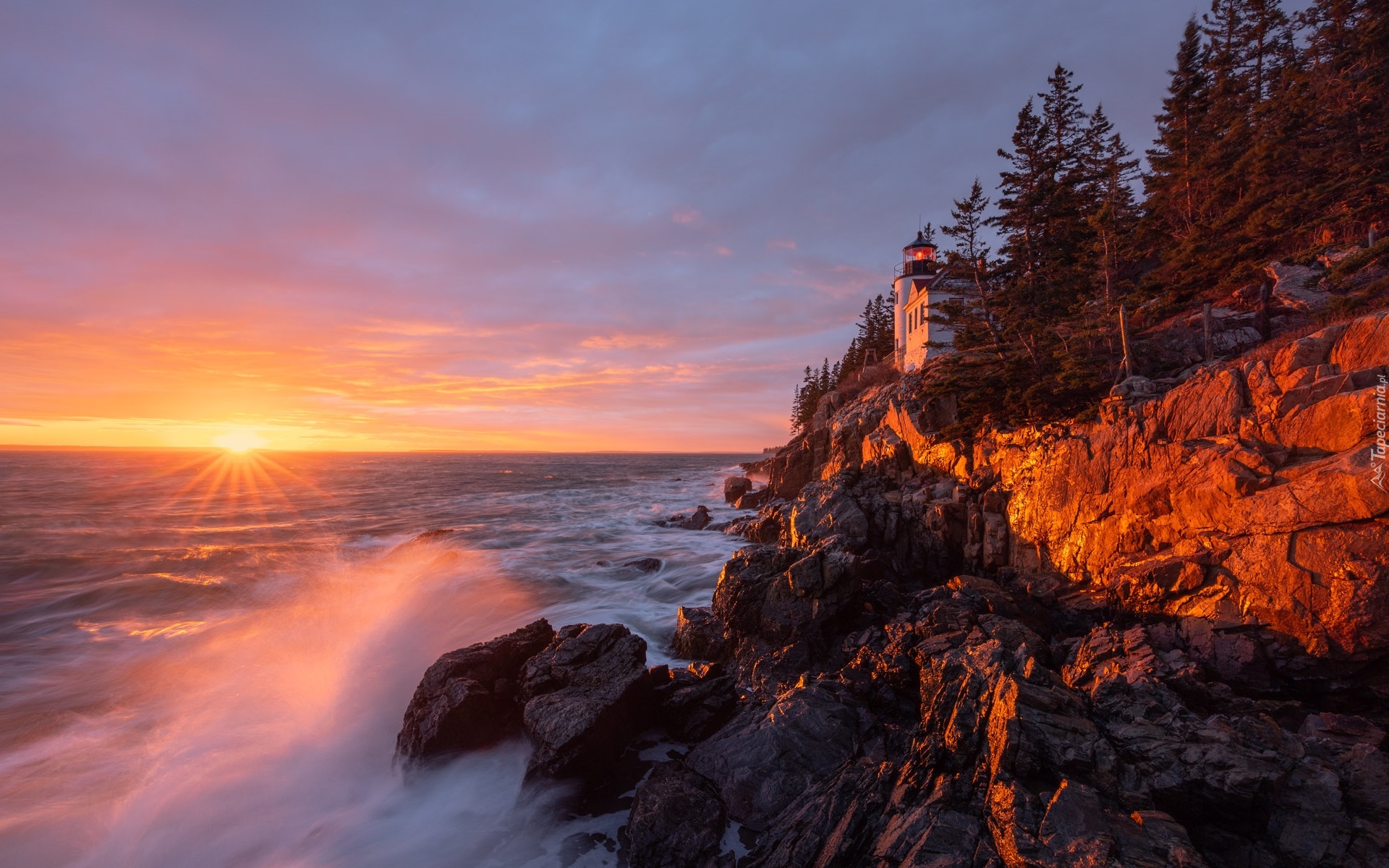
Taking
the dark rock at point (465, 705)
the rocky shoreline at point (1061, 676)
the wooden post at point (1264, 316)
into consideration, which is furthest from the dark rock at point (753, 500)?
the dark rock at point (465, 705)

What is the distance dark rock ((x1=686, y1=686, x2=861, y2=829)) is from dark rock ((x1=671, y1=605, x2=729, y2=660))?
12.7 feet

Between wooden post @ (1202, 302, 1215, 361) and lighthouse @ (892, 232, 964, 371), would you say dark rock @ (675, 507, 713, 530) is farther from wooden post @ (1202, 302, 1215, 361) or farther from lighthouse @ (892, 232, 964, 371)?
wooden post @ (1202, 302, 1215, 361)

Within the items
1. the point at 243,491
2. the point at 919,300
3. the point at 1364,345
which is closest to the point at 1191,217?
the point at 919,300

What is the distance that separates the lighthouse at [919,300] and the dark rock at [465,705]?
86.1 ft

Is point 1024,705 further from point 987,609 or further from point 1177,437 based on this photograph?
point 1177,437

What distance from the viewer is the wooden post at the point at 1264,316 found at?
15.5 meters

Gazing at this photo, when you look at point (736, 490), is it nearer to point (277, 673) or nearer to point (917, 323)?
point (917, 323)

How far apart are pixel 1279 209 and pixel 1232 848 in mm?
24116

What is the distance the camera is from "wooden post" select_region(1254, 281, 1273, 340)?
15539mm

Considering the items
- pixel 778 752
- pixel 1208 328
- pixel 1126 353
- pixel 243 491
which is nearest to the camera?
pixel 778 752

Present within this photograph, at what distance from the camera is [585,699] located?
9.73 m

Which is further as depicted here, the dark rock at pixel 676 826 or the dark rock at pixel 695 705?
the dark rock at pixel 695 705

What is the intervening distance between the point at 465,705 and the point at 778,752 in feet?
20.8

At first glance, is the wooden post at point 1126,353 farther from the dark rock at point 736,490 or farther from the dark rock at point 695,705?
the dark rock at point 736,490
